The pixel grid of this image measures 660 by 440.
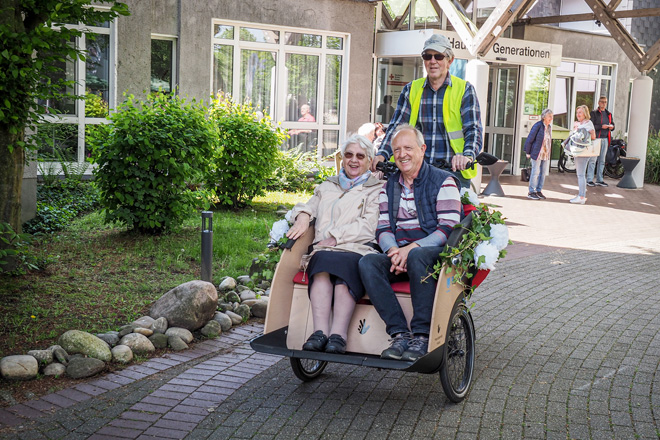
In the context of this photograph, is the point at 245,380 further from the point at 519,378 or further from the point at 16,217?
the point at 16,217

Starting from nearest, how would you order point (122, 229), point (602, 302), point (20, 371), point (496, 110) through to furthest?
1. point (20, 371)
2. point (602, 302)
3. point (122, 229)
4. point (496, 110)

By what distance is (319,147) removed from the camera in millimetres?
17812

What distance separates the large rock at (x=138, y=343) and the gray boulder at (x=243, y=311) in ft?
3.55

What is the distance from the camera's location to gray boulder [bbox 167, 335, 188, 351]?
5.52 m

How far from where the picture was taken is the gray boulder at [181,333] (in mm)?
5629

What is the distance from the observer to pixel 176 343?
18.2 feet

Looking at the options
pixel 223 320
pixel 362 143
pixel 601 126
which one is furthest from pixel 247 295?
pixel 601 126

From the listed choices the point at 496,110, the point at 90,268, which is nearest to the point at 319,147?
the point at 496,110

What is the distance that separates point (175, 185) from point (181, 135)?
1.92ft

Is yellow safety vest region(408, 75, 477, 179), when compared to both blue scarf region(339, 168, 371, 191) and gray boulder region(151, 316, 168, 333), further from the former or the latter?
gray boulder region(151, 316, 168, 333)

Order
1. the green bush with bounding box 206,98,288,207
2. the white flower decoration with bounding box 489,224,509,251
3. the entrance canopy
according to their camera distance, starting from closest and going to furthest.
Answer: the white flower decoration with bounding box 489,224,509,251 → the green bush with bounding box 206,98,288,207 → the entrance canopy

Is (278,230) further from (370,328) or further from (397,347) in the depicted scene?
(397,347)

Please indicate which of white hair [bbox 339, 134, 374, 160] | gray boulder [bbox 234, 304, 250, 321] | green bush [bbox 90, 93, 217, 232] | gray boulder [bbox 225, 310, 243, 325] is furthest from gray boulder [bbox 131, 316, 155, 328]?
green bush [bbox 90, 93, 217, 232]

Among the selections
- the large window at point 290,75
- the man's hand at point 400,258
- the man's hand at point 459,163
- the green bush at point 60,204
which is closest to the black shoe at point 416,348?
the man's hand at point 400,258
